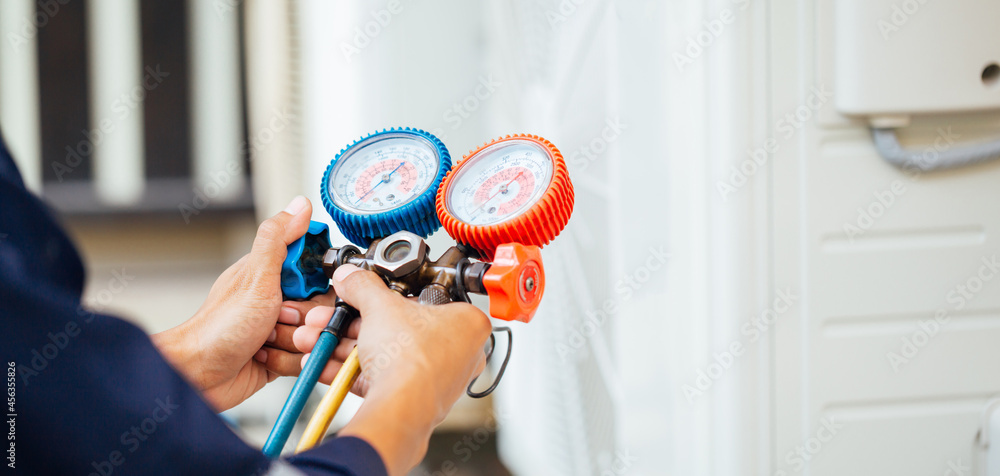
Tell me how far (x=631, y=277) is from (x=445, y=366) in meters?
0.62

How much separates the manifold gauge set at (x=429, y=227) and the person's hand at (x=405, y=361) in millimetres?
35

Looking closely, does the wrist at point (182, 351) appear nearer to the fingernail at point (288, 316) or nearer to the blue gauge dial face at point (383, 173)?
the fingernail at point (288, 316)

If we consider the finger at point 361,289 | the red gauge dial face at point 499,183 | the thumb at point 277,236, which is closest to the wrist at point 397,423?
the finger at point 361,289

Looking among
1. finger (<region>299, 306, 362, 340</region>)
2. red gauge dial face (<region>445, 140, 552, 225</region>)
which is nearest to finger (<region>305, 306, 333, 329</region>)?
finger (<region>299, 306, 362, 340</region>)

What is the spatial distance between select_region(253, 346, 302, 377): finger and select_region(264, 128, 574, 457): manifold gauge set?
11 centimetres

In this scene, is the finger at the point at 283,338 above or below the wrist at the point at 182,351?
below

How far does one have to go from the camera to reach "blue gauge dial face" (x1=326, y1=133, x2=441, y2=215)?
89cm

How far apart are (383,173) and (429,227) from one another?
10cm

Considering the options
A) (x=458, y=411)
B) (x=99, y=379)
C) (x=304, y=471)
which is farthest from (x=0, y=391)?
(x=458, y=411)

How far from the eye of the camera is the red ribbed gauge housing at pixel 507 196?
789 mm

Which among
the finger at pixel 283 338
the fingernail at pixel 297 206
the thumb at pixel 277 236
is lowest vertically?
the finger at pixel 283 338

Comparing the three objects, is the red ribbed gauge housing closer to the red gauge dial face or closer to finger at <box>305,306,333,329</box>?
the red gauge dial face

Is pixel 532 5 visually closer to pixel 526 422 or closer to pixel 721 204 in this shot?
pixel 721 204

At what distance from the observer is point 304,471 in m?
0.57
